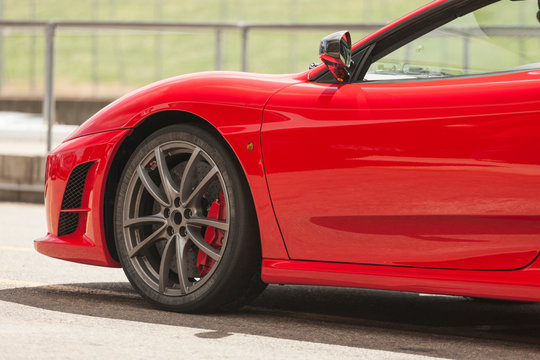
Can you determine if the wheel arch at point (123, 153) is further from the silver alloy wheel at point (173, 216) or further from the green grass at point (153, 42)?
the green grass at point (153, 42)

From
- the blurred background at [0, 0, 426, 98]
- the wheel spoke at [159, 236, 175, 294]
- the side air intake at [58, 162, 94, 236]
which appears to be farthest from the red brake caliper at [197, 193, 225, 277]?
the blurred background at [0, 0, 426, 98]

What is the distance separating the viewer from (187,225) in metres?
4.86

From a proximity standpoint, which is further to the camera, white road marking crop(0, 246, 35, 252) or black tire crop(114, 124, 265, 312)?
white road marking crop(0, 246, 35, 252)

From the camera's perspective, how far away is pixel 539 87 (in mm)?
4086

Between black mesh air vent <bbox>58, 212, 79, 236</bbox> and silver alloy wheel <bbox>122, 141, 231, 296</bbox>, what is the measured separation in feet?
1.16

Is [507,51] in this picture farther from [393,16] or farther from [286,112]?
[393,16]

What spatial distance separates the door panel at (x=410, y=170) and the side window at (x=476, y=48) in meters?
0.15

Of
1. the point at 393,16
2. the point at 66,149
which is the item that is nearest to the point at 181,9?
the point at 393,16

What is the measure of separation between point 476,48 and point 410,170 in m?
0.83

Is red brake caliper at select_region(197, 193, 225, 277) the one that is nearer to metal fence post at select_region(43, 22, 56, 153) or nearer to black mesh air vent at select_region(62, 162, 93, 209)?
black mesh air vent at select_region(62, 162, 93, 209)

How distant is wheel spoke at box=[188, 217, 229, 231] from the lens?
473 centimetres

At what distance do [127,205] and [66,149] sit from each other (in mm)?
488

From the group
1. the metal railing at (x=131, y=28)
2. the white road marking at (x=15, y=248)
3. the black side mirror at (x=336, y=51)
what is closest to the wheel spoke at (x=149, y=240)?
the black side mirror at (x=336, y=51)

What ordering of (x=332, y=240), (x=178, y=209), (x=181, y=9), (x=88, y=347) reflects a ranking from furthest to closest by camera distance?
(x=181, y=9), (x=178, y=209), (x=332, y=240), (x=88, y=347)
